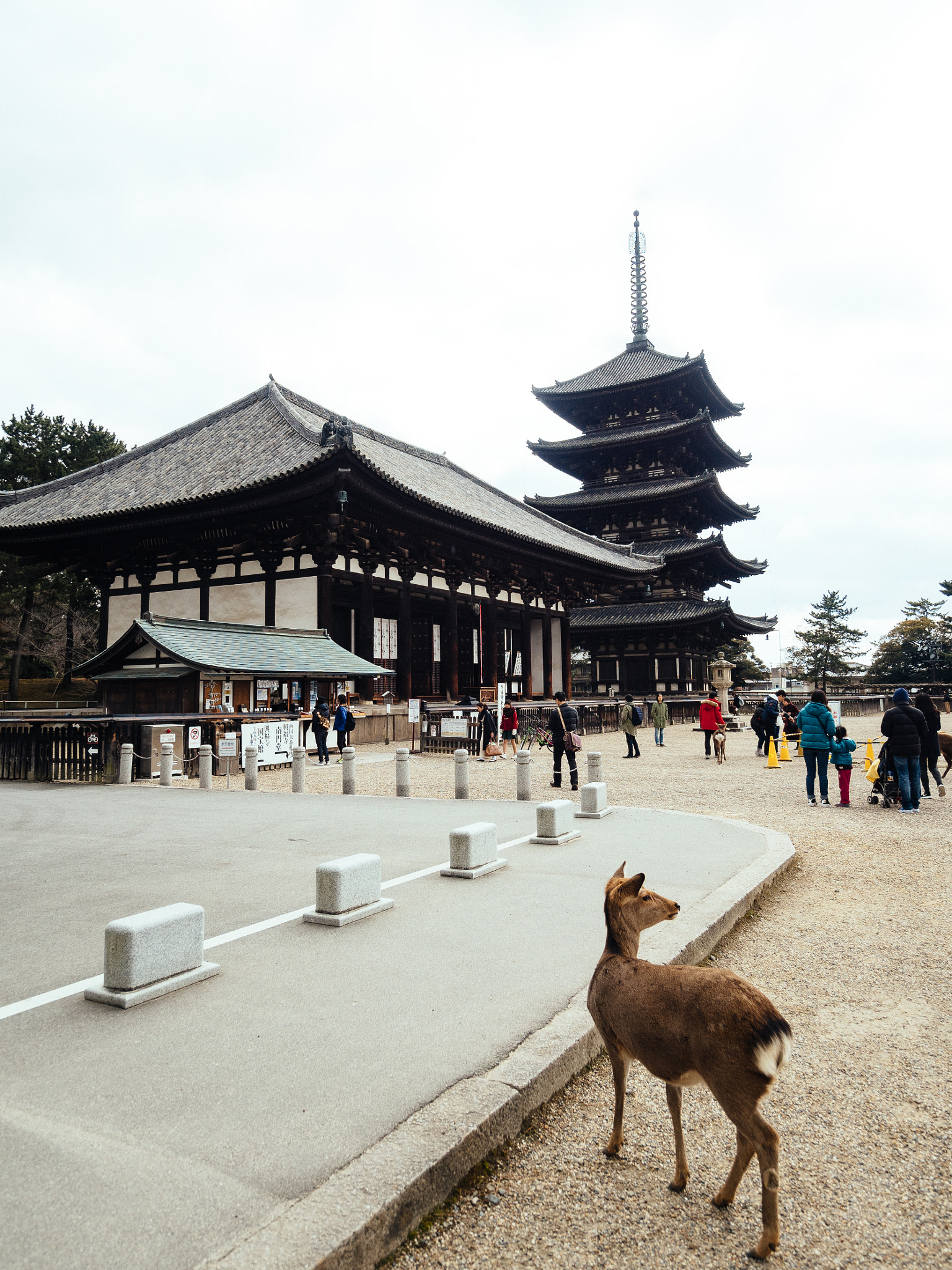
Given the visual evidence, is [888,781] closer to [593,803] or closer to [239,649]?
[593,803]

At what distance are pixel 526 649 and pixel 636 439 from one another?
531 inches

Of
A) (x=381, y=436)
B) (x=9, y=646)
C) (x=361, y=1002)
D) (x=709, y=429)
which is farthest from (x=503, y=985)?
(x=9, y=646)

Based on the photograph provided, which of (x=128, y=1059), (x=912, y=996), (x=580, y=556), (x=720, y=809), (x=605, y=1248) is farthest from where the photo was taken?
(x=580, y=556)

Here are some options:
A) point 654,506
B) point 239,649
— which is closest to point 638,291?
point 654,506

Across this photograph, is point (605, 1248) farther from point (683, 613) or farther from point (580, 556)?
point (683, 613)

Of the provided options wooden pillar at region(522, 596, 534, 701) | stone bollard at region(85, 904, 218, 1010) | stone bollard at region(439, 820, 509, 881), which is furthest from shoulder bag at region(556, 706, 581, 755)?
wooden pillar at region(522, 596, 534, 701)

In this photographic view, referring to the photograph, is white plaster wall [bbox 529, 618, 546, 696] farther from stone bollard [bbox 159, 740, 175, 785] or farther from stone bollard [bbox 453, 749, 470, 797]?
stone bollard [bbox 453, 749, 470, 797]

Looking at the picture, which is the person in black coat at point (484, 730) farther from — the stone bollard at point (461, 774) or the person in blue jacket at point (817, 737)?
the person in blue jacket at point (817, 737)

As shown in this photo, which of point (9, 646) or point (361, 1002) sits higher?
point (9, 646)

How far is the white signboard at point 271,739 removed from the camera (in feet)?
46.8

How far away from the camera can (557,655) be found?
30.0 meters

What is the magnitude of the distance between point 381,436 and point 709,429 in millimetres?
16524

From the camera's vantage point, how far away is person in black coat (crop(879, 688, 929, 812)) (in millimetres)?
9555

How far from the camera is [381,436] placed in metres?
27.7
